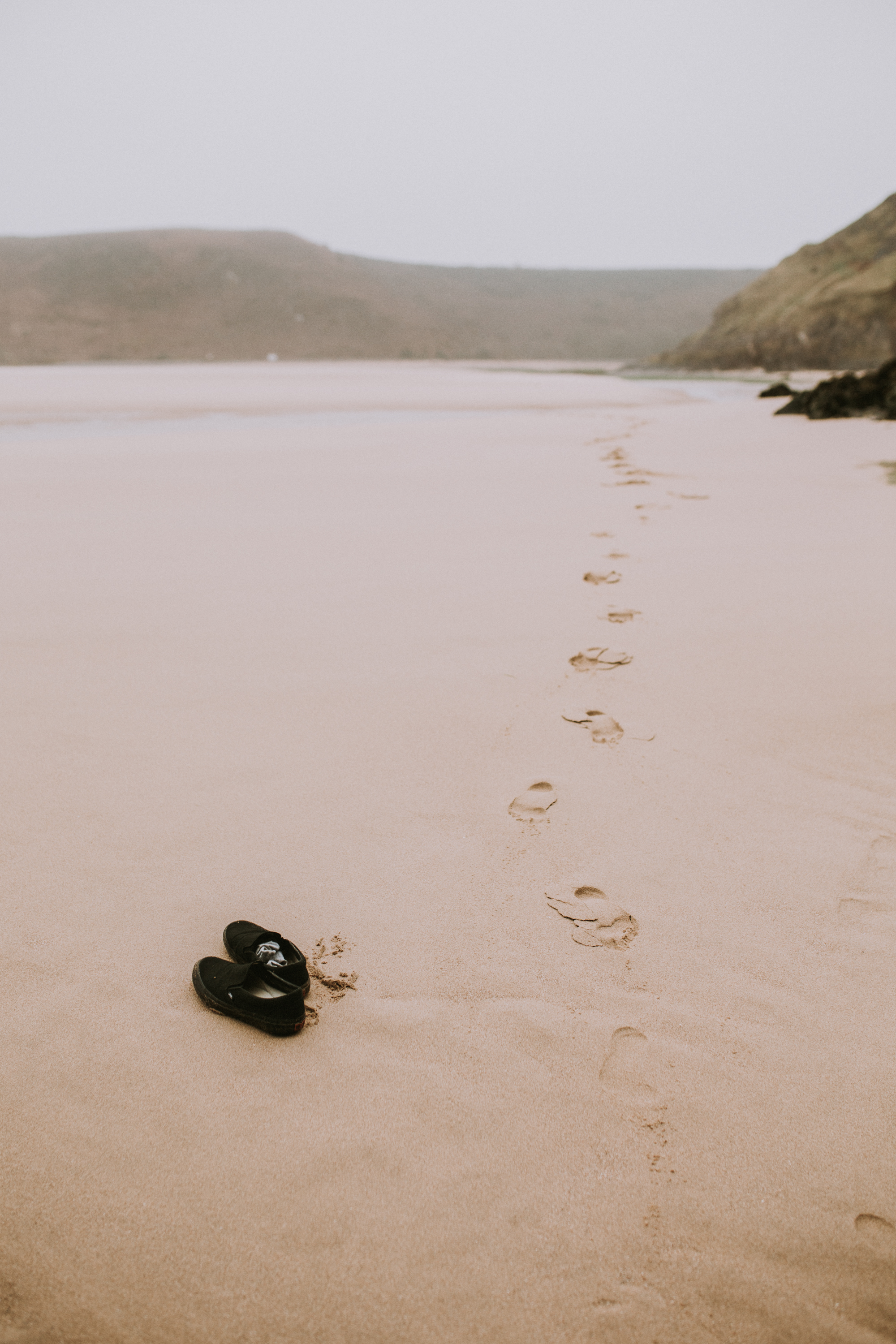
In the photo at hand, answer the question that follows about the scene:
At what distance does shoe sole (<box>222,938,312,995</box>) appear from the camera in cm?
112

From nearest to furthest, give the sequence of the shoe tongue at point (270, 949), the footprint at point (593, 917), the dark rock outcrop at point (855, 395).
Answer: the shoe tongue at point (270, 949) → the footprint at point (593, 917) → the dark rock outcrop at point (855, 395)

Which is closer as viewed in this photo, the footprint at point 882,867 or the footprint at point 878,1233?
the footprint at point 878,1233

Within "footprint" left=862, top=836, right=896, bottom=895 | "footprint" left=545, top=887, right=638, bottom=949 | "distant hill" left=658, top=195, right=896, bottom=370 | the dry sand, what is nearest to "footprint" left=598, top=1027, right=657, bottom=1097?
the dry sand

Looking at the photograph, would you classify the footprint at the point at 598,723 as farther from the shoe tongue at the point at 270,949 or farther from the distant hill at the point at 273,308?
the distant hill at the point at 273,308

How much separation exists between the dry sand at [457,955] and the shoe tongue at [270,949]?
94mm

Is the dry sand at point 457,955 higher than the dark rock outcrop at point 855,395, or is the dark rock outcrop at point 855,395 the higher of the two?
the dark rock outcrop at point 855,395

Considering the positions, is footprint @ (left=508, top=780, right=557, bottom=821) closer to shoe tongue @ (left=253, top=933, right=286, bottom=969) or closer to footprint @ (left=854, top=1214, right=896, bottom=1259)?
shoe tongue @ (left=253, top=933, right=286, bottom=969)

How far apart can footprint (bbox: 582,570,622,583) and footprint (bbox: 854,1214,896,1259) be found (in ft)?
7.54

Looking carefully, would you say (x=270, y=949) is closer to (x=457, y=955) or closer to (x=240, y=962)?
(x=240, y=962)

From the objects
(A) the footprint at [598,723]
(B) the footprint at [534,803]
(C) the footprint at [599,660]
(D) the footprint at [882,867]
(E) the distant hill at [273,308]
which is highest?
(E) the distant hill at [273,308]

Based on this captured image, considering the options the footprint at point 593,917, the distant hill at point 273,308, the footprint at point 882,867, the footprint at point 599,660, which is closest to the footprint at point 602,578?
the footprint at point 599,660

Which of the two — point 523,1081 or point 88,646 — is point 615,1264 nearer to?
point 523,1081

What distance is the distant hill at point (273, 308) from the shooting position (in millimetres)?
38406

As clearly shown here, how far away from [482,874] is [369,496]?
11.4 feet
